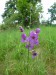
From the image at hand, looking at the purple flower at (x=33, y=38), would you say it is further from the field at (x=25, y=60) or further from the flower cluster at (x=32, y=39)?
the field at (x=25, y=60)

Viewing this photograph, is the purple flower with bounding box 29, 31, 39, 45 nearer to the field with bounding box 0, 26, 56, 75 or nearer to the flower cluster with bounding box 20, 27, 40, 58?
the flower cluster with bounding box 20, 27, 40, 58

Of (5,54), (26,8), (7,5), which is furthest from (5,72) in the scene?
(7,5)

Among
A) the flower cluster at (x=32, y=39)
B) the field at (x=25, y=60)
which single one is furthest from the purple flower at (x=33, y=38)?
the field at (x=25, y=60)

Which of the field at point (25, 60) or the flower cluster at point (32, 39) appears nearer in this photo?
the flower cluster at point (32, 39)

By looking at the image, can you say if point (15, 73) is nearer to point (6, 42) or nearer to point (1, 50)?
point (1, 50)

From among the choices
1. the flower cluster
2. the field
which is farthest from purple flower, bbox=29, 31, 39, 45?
the field

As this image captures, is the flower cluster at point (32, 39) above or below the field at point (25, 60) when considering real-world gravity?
above

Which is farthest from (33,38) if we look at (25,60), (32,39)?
(25,60)

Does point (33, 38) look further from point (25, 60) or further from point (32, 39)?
point (25, 60)

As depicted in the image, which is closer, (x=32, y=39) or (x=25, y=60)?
(x=32, y=39)

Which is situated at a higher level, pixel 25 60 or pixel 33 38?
pixel 33 38

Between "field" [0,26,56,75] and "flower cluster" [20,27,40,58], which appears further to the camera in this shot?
"field" [0,26,56,75]

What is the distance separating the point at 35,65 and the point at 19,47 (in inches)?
32.5

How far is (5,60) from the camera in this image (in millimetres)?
4148
